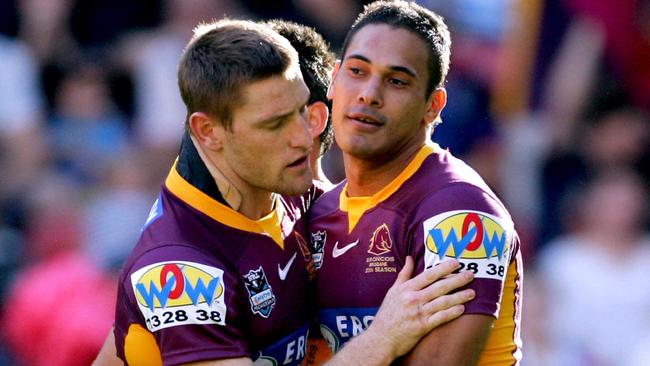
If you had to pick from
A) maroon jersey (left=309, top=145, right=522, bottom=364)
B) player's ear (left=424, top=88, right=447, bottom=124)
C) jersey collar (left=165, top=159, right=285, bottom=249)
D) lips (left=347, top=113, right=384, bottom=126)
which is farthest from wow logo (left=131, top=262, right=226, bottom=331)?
player's ear (left=424, top=88, right=447, bottom=124)

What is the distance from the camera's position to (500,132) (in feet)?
32.6

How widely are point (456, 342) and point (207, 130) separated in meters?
1.32

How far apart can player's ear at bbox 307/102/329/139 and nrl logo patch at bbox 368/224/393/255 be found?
1002mm

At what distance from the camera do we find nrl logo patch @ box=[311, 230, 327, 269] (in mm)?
6086

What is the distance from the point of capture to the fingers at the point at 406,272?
18.1 ft

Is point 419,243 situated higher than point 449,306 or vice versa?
point 419,243

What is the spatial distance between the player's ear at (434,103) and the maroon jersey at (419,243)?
15 centimetres

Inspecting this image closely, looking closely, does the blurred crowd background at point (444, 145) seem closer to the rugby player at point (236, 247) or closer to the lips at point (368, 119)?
the rugby player at point (236, 247)

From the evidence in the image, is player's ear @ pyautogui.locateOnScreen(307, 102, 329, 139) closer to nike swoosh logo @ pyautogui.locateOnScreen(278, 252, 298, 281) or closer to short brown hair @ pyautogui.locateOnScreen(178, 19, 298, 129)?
short brown hair @ pyautogui.locateOnScreen(178, 19, 298, 129)

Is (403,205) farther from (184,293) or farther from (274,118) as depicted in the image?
(184,293)

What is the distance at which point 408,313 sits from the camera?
542cm

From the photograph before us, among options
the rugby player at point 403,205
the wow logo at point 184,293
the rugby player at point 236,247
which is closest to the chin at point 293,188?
the rugby player at point 236,247

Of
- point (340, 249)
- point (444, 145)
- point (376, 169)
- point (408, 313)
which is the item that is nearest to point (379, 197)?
point (376, 169)

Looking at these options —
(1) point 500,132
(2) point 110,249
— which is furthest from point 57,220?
(1) point 500,132
